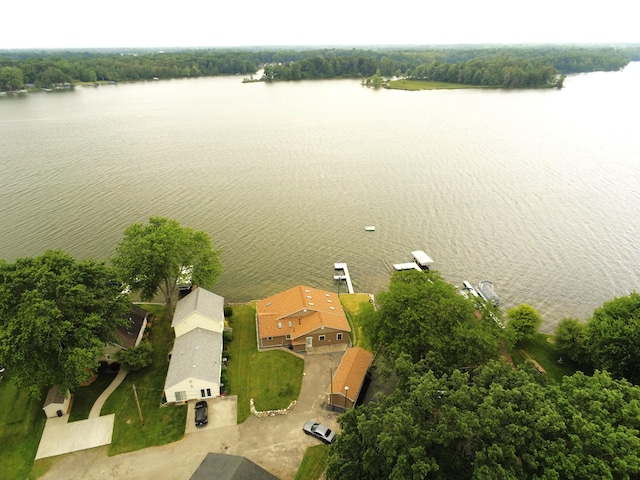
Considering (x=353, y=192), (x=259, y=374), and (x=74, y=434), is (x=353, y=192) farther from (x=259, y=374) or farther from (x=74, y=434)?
(x=74, y=434)

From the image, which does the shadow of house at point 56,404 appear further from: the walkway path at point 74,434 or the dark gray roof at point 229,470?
the dark gray roof at point 229,470

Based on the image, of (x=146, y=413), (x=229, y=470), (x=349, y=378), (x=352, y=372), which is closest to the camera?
(x=229, y=470)

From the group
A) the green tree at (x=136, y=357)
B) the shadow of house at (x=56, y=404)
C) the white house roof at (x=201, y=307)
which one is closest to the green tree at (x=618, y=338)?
the white house roof at (x=201, y=307)

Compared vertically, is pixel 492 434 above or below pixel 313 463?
above

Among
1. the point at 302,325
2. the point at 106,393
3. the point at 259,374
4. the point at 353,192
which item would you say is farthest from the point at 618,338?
the point at 353,192

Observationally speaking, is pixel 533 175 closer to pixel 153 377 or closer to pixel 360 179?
pixel 360 179

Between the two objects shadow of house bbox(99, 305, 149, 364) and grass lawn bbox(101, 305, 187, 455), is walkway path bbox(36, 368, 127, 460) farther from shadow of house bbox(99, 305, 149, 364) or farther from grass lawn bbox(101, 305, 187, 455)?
shadow of house bbox(99, 305, 149, 364)

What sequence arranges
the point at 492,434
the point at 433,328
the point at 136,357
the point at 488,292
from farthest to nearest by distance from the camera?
the point at 488,292
the point at 136,357
the point at 433,328
the point at 492,434
